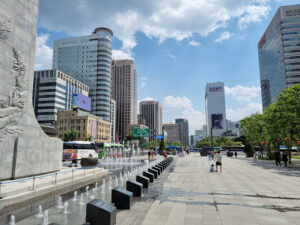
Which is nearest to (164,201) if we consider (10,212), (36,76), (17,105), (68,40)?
(10,212)

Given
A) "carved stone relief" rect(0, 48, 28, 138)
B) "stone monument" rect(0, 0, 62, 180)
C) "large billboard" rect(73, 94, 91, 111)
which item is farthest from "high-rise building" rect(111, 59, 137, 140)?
"carved stone relief" rect(0, 48, 28, 138)

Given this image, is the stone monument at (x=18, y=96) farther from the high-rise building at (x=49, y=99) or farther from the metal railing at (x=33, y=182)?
the high-rise building at (x=49, y=99)

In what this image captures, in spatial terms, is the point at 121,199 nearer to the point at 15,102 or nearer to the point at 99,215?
the point at 99,215

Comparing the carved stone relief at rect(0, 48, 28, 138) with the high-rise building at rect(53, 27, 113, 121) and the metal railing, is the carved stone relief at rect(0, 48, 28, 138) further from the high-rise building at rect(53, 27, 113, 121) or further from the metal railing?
the high-rise building at rect(53, 27, 113, 121)

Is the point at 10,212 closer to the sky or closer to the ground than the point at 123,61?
closer to the ground

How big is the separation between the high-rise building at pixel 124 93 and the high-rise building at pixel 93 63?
60.0m

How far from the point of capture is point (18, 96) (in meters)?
12.8

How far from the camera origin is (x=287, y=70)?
3935 inches

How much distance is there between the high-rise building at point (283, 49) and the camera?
99.5 m

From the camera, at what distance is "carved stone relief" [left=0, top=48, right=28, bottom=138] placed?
38.6ft

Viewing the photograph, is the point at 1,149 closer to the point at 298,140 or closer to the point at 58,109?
the point at 298,140

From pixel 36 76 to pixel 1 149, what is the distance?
121 metres

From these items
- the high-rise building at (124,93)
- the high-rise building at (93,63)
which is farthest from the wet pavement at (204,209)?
the high-rise building at (124,93)

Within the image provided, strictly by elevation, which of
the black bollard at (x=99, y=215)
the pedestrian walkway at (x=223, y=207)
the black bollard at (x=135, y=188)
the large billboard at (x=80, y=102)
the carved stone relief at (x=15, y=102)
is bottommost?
the pedestrian walkway at (x=223, y=207)
